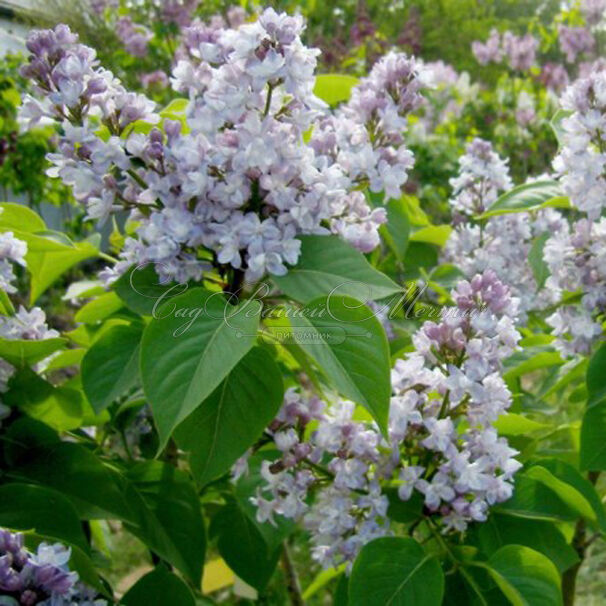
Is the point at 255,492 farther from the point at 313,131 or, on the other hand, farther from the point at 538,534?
the point at 313,131

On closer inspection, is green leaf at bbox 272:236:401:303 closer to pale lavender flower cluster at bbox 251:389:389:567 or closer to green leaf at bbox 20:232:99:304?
pale lavender flower cluster at bbox 251:389:389:567

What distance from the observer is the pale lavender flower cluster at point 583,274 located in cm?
139

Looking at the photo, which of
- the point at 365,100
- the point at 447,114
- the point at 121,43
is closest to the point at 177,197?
the point at 365,100

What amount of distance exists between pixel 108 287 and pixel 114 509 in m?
0.32

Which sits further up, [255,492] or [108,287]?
[108,287]

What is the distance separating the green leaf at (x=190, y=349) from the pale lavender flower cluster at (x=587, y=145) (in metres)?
0.63

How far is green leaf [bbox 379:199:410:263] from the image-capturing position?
156 centimetres

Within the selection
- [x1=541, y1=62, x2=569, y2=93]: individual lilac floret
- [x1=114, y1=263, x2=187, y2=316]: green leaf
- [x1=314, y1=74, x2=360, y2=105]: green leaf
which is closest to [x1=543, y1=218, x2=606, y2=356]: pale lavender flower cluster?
[x1=314, y1=74, x2=360, y2=105]: green leaf

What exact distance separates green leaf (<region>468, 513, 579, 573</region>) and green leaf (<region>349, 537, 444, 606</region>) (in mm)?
131

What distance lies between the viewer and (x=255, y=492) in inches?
50.2

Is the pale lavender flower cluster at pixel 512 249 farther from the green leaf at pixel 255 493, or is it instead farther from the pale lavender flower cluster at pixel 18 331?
the pale lavender flower cluster at pixel 18 331

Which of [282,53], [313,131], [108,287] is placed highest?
[282,53]

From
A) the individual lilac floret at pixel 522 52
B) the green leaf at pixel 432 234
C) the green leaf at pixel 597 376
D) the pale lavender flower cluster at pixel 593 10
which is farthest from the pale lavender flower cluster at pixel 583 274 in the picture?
Answer: the individual lilac floret at pixel 522 52

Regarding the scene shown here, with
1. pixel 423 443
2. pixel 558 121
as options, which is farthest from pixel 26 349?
pixel 558 121
